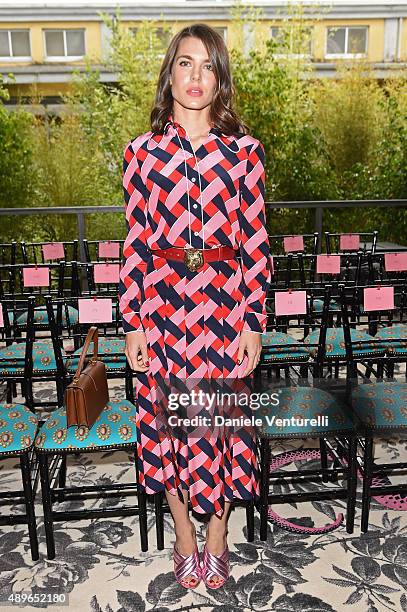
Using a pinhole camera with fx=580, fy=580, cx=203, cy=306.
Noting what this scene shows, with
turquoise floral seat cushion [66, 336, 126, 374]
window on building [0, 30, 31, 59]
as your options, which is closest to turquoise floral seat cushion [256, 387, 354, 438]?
turquoise floral seat cushion [66, 336, 126, 374]

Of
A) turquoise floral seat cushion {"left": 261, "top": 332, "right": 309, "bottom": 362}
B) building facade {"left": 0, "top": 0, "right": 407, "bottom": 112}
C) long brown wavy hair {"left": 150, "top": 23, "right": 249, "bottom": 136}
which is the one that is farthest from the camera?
building facade {"left": 0, "top": 0, "right": 407, "bottom": 112}

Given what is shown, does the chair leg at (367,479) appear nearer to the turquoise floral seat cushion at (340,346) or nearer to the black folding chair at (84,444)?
the turquoise floral seat cushion at (340,346)

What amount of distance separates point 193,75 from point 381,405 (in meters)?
1.17

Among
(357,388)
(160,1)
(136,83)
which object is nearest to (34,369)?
(357,388)

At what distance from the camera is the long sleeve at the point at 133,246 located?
1.49 m

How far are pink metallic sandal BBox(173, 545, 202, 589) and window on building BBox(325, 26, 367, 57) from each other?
7711 mm

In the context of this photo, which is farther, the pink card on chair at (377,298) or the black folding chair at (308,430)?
the pink card on chair at (377,298)

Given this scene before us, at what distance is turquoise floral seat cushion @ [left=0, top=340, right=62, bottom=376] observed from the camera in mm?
2357

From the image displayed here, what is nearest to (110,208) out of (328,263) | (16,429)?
(328,263)

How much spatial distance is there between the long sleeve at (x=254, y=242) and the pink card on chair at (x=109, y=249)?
2.10 m

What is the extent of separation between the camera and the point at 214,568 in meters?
1.69

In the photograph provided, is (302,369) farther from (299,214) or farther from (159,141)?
(299,214)

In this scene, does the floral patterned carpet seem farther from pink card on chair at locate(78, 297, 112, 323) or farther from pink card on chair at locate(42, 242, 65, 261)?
pink card on chair at locate(42, 242, 65, 261)

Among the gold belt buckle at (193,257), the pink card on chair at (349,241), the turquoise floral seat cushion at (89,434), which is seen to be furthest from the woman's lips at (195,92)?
the pink card on chair at (349,241)
